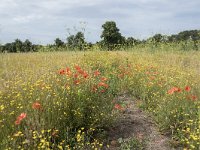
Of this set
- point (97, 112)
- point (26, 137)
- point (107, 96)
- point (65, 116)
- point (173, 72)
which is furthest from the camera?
point (173, 72)

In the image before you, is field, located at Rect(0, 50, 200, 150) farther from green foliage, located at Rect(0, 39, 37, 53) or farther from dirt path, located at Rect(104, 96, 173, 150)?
green foliage, located at Rect(0, 39, 37, 53)

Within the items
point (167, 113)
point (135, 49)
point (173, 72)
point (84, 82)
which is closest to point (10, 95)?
point (84, 82)

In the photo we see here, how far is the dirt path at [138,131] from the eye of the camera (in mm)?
4840

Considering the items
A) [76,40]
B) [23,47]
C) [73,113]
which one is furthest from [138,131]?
[23,47]

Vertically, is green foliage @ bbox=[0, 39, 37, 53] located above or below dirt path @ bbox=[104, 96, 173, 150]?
above

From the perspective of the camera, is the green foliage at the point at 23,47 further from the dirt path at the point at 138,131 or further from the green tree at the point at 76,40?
the dirt path at the point at 138,131

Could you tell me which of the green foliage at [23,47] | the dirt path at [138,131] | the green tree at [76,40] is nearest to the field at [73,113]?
the dirt path at [138,131]

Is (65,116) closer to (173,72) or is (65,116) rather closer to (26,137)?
(26,137)

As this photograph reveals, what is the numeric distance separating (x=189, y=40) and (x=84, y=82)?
32.9ft

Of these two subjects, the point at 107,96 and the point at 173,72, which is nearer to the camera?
the point at 107,96

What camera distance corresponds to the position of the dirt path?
15.9 ft

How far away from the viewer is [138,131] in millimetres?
5254

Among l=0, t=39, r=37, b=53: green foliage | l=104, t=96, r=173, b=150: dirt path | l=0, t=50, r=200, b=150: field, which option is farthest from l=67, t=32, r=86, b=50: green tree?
l=104, t=96, r=173, b=150: dirt path

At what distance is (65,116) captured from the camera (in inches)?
190
